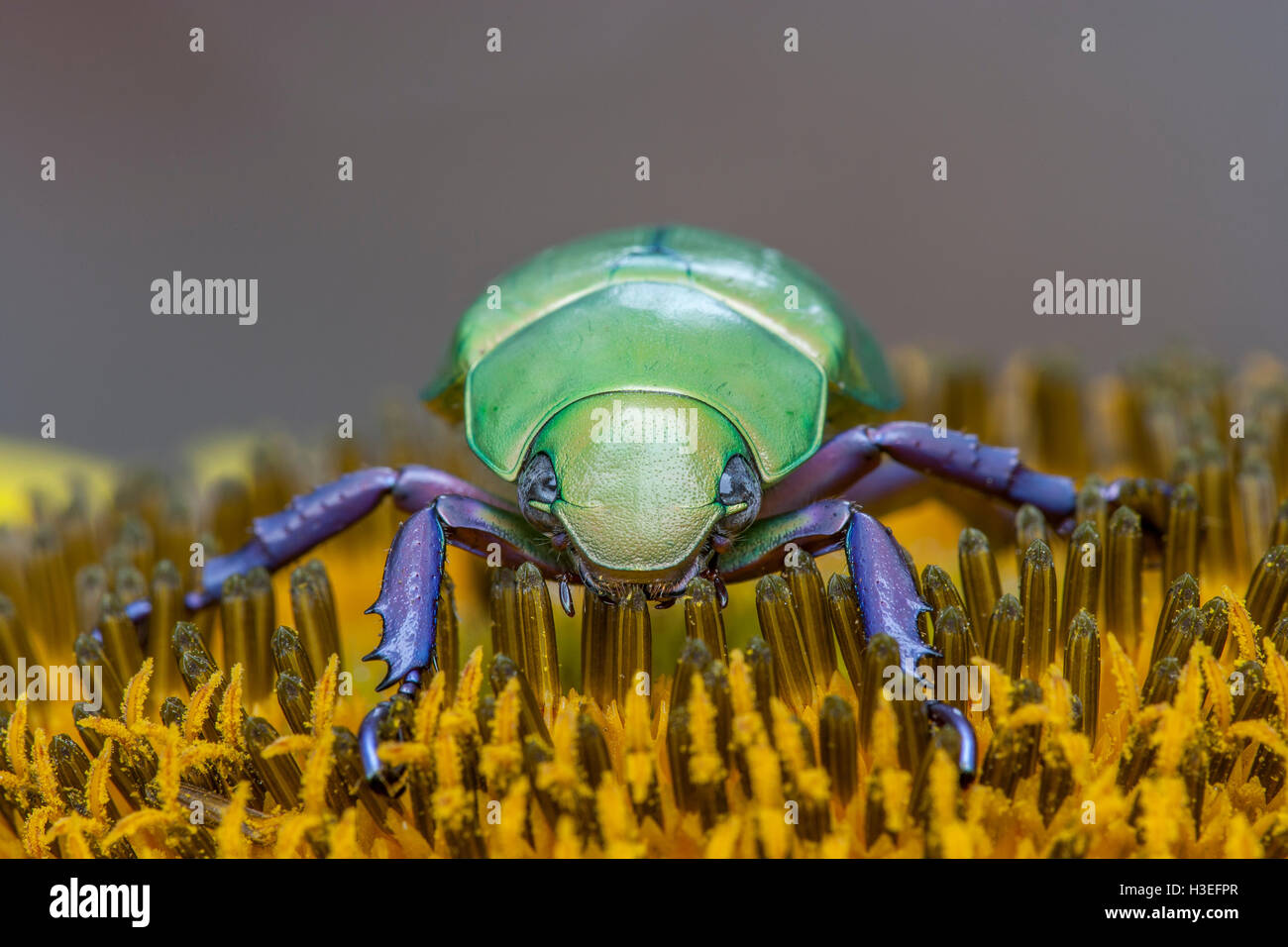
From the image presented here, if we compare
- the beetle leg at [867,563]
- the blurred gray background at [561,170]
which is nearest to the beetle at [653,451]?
the beetle leg at [867,563]

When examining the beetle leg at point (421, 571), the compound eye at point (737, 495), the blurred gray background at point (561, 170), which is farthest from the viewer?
the blurred gray background at point (561, 170)

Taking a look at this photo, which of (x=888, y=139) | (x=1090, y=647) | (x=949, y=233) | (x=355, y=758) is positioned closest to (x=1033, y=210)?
(x=949, y=233)

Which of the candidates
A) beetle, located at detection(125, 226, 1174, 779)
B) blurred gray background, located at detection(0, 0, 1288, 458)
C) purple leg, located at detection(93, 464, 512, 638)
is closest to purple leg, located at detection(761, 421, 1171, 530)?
beetle, located at detection(125, 226, 1174, 779)

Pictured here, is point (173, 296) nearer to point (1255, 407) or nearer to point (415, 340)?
point (415, 340)

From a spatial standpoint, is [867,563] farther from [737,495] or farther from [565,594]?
[565,594]

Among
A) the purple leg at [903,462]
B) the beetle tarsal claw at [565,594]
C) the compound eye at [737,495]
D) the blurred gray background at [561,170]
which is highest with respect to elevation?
the blurred gray background at [561,170]

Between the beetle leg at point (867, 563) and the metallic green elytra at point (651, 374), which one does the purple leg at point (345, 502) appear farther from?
the beetle leg at point (867, 563)

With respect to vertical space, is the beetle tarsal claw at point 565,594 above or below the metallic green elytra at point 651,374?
below
